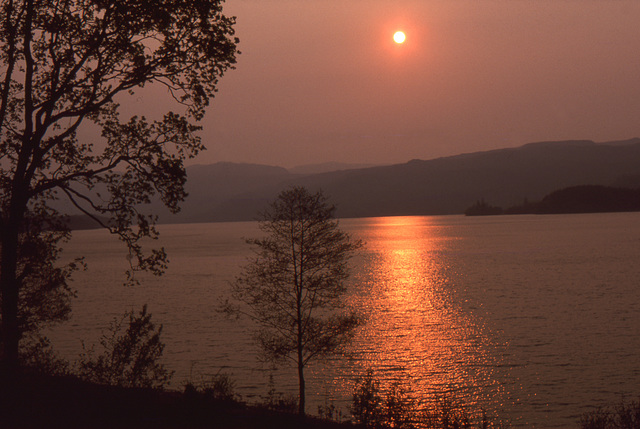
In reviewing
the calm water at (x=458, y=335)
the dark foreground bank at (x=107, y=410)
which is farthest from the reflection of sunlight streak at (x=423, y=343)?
the dark foreground bank at (x=107, y=410)

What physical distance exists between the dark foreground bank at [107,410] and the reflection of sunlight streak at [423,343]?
73.8 feet

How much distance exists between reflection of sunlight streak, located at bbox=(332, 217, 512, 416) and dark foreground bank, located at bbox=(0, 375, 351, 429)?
73.8ft

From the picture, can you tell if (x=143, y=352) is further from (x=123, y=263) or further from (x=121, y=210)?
(x=123, y=263)

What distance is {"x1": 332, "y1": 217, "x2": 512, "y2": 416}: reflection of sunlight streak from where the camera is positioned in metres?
45.3

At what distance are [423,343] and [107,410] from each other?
44.8m

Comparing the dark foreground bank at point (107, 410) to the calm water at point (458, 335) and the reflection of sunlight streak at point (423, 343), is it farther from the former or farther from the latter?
the reflection of sunlight streak at point (423, 343)

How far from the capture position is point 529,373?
156 feet

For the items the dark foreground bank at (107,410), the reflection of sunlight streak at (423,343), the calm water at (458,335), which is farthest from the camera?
the reflection of sunlight streak at (423,343)

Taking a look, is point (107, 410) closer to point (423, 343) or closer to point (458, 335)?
point (423, 343)

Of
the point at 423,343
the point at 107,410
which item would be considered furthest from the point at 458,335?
the point at 107,410

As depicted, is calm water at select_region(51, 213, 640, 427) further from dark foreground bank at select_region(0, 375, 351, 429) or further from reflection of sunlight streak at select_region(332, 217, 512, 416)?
dark foreground bank at select_region(0, 375, 351, 429)

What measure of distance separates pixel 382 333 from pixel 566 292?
4420 cm

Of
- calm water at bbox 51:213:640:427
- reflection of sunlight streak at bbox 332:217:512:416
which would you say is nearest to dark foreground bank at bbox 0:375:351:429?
calm water at bbox 51:213:640:427

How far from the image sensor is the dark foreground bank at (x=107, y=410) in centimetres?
1852
